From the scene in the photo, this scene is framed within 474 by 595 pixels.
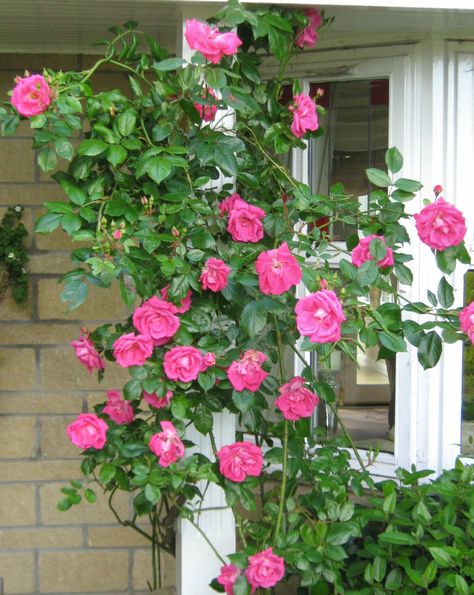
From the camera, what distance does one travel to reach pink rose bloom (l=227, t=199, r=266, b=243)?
7.15 feet

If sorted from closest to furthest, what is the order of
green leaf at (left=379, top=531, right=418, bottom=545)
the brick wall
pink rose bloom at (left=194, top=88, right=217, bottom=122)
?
pink rose bloom at (left=194, top=88, right=217, bottom=122) → green leaf at (left=379, top=531, right=418, bottom=545) → the brick wall

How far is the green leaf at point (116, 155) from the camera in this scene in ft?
6.79

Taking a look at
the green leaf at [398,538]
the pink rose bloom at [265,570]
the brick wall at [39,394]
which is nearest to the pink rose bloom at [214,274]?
the pink rose bloom at [265,570]

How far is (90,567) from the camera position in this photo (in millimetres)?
3092

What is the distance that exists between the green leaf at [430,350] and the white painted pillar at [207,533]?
0.53 metres

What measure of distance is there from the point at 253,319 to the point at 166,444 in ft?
1.15

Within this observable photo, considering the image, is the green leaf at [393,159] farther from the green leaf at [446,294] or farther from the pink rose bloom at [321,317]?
the pink rose bloom at [321,317]

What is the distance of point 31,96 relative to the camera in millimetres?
2010

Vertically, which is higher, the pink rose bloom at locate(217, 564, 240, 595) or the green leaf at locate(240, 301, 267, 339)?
the green leaf at locate(240, 301, 267, 339)

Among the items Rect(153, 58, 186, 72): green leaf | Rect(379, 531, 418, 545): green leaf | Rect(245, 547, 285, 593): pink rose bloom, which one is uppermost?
Rect(153, 58, 186, 72): green leaf

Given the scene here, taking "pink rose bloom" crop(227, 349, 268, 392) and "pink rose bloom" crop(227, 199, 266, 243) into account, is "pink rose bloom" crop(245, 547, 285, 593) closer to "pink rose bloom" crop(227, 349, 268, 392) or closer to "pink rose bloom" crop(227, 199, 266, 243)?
"pink rose bloom" crop(227, 349, 268, 392)

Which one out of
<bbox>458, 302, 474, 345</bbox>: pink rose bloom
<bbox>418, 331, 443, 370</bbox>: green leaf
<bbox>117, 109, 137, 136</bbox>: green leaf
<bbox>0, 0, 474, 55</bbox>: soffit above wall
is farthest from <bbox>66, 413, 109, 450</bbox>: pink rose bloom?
<bbox>0, 0, 474, 55</bbox>: soffit above wall

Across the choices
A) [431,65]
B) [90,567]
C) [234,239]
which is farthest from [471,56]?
[90,567]

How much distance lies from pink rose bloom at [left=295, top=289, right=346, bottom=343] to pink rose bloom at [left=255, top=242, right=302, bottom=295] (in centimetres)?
Result: 8
